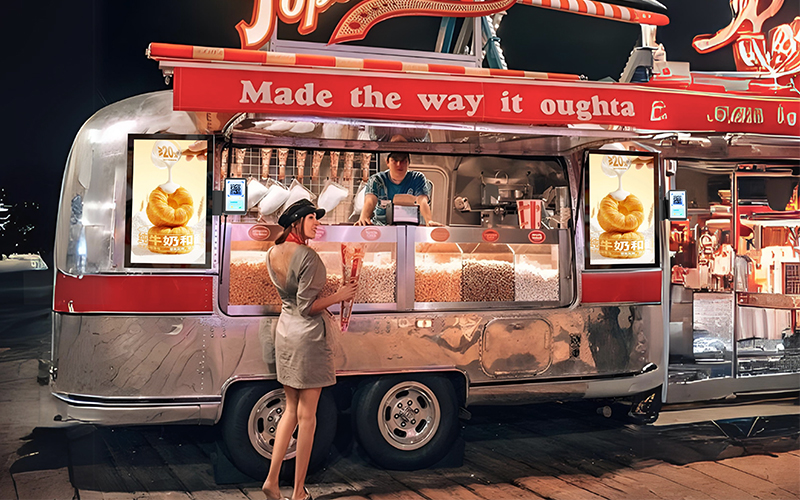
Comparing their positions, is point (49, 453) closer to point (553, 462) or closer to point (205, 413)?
point (205, 413)

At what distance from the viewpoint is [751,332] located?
6.88 metres

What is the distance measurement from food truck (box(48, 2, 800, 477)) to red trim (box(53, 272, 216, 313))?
1 cm

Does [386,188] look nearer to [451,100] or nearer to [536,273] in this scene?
[451,100]

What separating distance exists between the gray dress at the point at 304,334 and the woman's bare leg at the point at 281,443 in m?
0.15

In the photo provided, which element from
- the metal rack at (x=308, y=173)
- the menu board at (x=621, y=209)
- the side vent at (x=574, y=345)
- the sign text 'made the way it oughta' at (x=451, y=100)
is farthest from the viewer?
the menu board at (x=621, y=209)

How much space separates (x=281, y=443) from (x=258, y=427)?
0.59 m

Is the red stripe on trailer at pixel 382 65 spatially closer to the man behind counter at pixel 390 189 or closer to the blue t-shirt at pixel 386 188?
the man behind counter at pixel 390 189

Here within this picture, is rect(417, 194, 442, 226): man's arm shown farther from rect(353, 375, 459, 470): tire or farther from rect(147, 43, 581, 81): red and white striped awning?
rect(353, 375, 459, 470): tire

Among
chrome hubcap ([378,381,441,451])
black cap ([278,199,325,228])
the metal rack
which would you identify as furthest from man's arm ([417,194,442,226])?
chrome hubcap ([378,381,441,451])

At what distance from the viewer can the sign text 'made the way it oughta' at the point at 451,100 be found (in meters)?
4.36

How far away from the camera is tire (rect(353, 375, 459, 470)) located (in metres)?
5.21

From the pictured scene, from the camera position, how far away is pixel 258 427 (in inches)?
198

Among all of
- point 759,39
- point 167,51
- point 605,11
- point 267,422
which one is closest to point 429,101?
point 167,51

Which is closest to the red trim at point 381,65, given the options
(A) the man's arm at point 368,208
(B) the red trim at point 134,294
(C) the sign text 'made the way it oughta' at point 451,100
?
(C) the sign text 'made the way it oughta' at point 451,100
